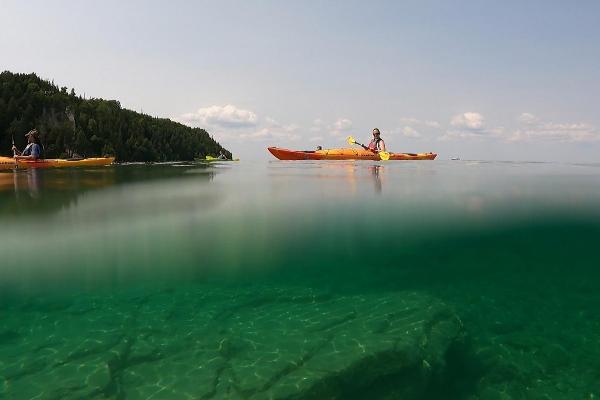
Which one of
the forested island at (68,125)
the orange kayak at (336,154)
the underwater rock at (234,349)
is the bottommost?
the underwater rock at (234,349)

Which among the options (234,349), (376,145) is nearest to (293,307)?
(234,349)

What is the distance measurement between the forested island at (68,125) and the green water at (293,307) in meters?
87.8

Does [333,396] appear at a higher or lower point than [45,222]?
lower

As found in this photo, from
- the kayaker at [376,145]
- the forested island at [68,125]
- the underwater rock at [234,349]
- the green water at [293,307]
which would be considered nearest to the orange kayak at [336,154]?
the kayaker at [376,145]

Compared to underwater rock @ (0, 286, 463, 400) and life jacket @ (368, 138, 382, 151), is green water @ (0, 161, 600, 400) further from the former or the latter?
life jacket @ (368, 138, 382, 151)

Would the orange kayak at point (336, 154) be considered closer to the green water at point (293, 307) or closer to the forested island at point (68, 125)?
the forested island at point (68, 125)

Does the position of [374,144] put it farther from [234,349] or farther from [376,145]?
[234,349]

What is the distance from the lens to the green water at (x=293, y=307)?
8.84 metres

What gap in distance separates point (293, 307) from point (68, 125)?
11145 cm

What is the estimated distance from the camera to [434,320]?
11.4 m

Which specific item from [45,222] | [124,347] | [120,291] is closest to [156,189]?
[45,222]

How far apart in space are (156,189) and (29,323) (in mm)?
28410

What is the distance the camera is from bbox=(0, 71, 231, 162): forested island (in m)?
95.1

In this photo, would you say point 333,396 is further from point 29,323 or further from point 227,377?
point 29,323
